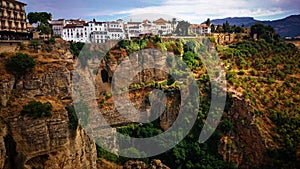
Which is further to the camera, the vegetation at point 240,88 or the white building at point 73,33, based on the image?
the white building at point 73,33

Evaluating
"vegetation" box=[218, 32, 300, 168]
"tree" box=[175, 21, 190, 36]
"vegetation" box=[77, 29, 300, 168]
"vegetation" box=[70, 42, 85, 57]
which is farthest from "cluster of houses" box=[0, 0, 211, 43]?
"vegetation" box=[218, 32, 300, 168]

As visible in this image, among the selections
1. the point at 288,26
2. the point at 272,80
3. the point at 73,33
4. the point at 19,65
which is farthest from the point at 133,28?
the point at 288,26

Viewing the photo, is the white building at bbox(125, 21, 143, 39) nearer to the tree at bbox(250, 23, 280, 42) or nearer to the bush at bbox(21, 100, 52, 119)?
the tree at bbox(250, 23, 280, 42)

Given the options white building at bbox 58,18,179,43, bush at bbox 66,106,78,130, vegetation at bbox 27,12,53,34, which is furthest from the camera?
white building at bbox 58,18,179,43

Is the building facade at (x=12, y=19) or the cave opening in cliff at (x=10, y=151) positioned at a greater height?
the building facade at (x=12, y=19)

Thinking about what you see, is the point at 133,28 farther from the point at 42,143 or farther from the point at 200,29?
the point at 42,143

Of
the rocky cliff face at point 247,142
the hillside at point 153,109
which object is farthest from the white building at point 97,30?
the rocky cliff face at point 247,142

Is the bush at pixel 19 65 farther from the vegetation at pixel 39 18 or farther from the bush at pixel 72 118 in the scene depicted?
the vegetation at pixel 39 18
